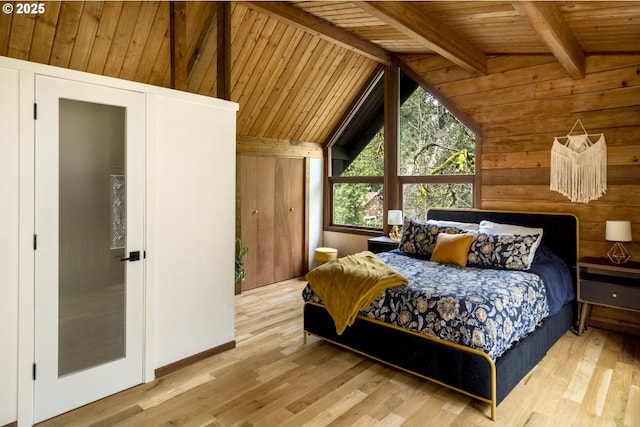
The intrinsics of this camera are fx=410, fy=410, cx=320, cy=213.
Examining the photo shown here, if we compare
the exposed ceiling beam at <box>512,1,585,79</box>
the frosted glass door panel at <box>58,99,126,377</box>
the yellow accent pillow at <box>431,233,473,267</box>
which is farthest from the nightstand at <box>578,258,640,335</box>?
the frosted glass door panel at <box>58,99,126,377</box>

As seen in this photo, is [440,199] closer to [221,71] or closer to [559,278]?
[559,278]

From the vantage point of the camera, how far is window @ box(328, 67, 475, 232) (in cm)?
500

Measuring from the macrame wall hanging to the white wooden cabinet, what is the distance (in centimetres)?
323

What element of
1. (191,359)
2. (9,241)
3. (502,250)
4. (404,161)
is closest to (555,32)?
(502,250)

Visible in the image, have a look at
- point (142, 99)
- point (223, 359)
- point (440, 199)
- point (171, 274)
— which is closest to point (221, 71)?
point (142, 99)

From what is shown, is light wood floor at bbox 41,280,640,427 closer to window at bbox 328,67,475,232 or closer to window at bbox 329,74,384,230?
window at bbox 328,67,475,232

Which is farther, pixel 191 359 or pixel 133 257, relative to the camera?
pixel 191 359

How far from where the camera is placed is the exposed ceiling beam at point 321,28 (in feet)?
12.4

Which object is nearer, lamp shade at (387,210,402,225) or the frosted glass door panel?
the frosted glass door panel

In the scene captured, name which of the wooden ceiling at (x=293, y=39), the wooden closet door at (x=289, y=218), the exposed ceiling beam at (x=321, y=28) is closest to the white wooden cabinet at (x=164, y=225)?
the wooden ceiling at (x=293, y=39)

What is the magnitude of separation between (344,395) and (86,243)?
1.95 m

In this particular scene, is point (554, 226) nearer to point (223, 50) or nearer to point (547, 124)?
point (547, 124)

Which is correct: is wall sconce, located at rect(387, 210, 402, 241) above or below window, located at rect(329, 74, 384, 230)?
below

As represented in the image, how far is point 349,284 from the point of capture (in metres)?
3.18
